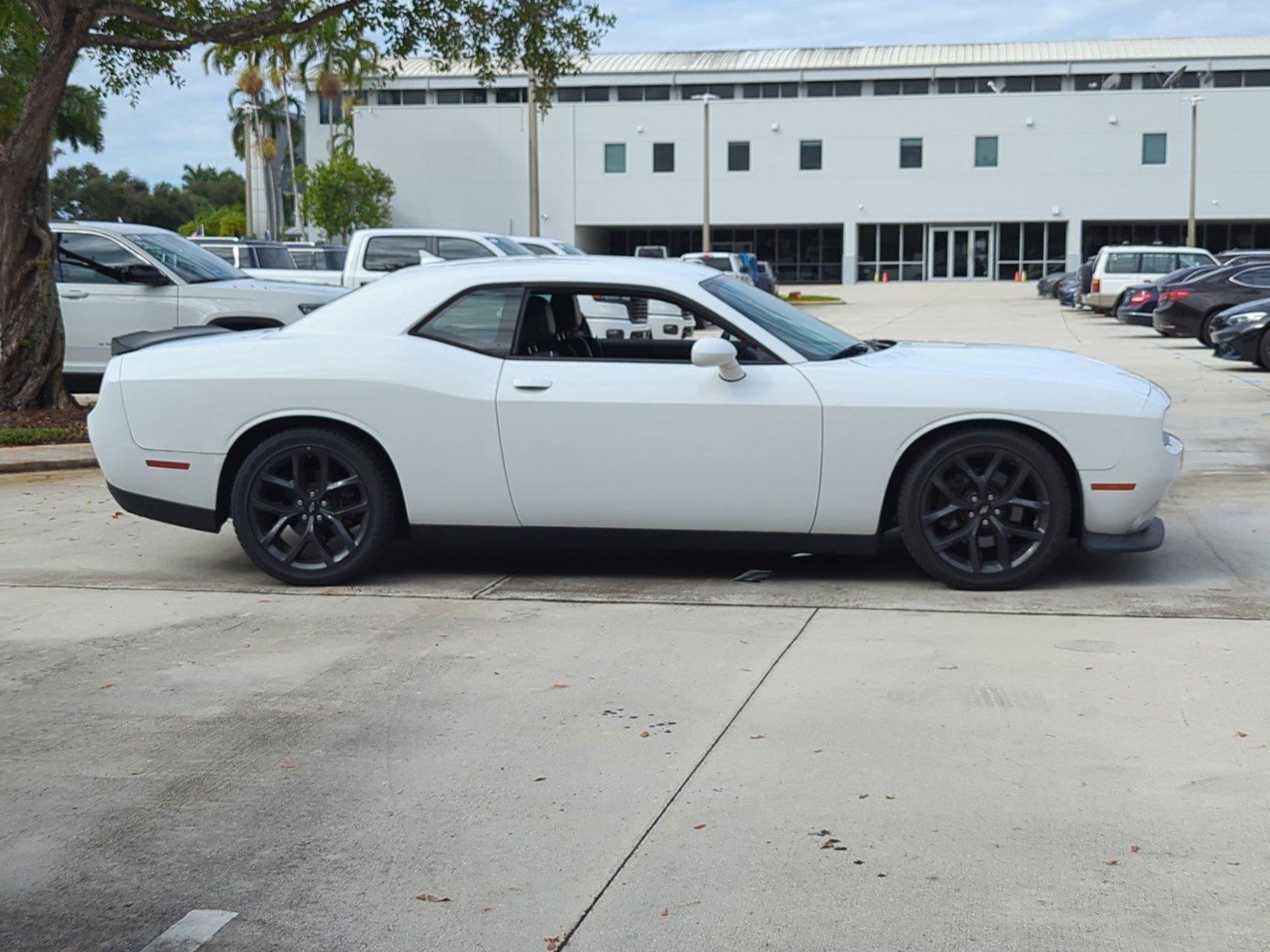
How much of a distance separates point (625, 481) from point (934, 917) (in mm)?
3626

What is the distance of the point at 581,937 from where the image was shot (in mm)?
3453

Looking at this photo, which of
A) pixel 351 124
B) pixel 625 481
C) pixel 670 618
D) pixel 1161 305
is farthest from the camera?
pixel 351 124

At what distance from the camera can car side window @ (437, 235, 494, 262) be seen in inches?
778

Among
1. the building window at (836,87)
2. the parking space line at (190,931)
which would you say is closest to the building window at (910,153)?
the building window at (836,87)

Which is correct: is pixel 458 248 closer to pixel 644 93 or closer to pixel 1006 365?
pixel 1006 365

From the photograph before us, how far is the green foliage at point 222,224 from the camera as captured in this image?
80.1 m

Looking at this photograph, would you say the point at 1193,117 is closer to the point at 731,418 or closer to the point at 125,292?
the point at 125,292

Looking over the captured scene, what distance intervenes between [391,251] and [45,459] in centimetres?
Result: 837

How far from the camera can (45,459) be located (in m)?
11.6

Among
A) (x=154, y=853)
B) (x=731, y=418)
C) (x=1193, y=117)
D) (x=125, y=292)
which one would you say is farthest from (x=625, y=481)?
(x=1193, y=117)

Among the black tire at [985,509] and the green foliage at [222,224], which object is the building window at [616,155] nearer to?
the green foliage at [222,224]

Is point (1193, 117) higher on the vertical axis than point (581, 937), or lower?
higher

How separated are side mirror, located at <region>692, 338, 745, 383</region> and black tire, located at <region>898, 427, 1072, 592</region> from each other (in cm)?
90

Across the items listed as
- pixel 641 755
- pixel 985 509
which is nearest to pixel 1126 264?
pixel 985 509
